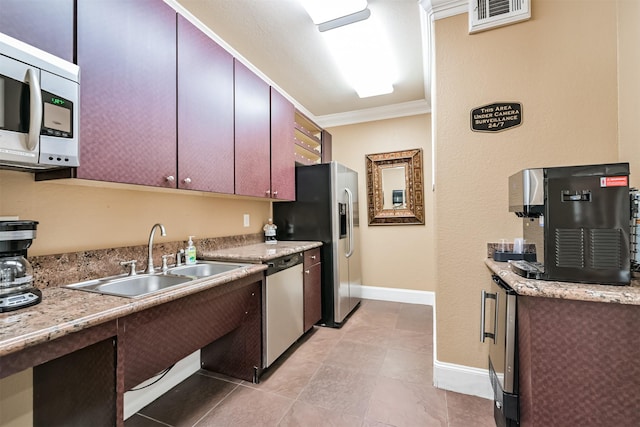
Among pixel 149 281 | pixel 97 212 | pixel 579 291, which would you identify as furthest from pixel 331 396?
pixel 97 212

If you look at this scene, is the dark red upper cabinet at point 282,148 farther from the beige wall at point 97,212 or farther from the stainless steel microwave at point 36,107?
the stainless steel microwave at point 36,107

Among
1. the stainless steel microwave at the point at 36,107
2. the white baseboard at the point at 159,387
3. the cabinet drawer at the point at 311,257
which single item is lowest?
the white baseboard at the point at 159,387

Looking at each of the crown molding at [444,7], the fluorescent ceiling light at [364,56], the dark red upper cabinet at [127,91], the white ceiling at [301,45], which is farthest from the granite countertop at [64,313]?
Result: the crown molding at [444,7]

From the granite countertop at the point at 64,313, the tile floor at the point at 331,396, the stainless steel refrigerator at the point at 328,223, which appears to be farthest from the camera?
the stainless steel refrigerator at the point at 328,223

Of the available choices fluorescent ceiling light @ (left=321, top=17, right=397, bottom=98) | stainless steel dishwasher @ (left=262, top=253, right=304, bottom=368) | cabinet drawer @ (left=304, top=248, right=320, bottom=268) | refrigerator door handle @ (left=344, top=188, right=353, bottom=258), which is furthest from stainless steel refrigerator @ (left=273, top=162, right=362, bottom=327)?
fluorescent ceiling light @ (left=321, top=17, right=397, bottom=98)

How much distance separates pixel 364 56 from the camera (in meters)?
2.54

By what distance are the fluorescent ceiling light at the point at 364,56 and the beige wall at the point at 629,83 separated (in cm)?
146

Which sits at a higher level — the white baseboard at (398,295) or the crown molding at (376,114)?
the crown molding at (376,114)

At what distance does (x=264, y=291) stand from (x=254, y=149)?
1165mm

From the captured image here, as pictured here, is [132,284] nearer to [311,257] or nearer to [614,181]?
[311,257]

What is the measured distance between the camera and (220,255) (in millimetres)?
2117

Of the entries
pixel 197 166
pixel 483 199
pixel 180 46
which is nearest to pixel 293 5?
pixel 180 46

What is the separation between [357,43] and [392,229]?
236 cm

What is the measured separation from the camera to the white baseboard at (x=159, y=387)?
1650 millimetres
